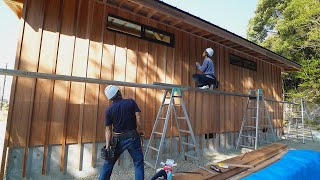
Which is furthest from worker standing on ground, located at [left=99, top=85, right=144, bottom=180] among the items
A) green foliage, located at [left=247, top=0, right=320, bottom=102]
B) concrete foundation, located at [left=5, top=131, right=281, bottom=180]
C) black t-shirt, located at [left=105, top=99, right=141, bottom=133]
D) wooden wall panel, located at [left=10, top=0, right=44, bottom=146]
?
green foliage, located at [left=247, top=0, right=320, bottom=102]

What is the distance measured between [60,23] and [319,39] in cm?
1720

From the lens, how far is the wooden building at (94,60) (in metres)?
3.53

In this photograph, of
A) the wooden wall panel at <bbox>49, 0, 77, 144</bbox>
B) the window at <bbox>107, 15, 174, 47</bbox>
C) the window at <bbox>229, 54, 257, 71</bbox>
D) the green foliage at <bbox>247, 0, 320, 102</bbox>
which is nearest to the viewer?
the wooden wall panel at <bbox>49, 0, 77, 144</bbox>

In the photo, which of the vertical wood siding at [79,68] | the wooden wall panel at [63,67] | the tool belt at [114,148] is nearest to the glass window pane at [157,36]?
the vertical wood siding at [79,68]

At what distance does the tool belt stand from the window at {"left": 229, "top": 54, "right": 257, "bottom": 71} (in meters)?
5.86

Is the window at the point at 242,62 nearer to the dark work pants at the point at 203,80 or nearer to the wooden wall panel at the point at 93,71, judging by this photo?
the dark work pants at the point at 203,80

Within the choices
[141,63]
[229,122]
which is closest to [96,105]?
[141,63]

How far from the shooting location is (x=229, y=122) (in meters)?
7.07

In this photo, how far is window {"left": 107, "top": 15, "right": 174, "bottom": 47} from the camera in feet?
15.1

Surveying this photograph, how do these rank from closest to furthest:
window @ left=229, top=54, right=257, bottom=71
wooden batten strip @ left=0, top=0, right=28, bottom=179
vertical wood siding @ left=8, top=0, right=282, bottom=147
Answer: wooden batten strip @ left=0, top=0, right=28, bottom=179
vertical wood siding @ left=8, top=0, right=282, bottom=147
window @ left=229, top=54, right=257, bottom=71

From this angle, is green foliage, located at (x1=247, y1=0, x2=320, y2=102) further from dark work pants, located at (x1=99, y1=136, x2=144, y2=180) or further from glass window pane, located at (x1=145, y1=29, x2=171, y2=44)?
dark work pants, located at (x1=99, y1=136, x2=144, y2=180)

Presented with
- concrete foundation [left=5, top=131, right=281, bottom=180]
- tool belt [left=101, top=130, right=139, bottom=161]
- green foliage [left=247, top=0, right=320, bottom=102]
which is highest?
green foliage [left=247, top=0, right=320, bottom=102]

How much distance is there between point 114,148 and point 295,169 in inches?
126

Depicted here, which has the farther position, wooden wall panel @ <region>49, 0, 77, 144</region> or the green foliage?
the green foliage
